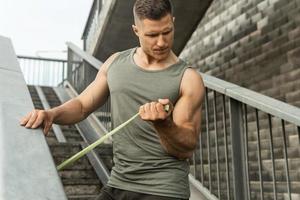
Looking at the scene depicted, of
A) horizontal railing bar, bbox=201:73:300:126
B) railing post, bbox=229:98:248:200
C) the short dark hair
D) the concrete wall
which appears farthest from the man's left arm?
the concrete wall

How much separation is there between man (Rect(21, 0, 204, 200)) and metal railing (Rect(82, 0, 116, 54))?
250 inches

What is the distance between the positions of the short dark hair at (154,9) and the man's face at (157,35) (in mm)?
15

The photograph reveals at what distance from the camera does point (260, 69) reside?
540 cm

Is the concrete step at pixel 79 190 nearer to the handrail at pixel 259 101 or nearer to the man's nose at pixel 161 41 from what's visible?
the handrail at pixel 259 101

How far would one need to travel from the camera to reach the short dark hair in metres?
1.49

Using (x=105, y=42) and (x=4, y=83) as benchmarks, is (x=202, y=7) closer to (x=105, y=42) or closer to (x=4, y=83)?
(x=105, y=42)

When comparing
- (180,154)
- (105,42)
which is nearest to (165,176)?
(180,154)

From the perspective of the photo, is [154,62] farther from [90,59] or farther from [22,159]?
[90,59]

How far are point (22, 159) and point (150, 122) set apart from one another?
48 centimetres

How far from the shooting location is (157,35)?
1.50 m

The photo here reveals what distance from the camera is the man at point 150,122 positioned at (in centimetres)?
147

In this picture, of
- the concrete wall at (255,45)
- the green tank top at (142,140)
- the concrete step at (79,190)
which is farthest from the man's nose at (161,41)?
the concrete wall at (255,45)

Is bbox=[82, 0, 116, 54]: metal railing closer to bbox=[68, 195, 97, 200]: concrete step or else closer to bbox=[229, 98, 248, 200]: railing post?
bbox=[68, 195, 97, 200]: concrete step

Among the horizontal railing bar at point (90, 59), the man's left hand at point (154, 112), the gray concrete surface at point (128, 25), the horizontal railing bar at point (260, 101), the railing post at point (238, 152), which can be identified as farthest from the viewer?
the gray concrete surface at point (128, 25)
